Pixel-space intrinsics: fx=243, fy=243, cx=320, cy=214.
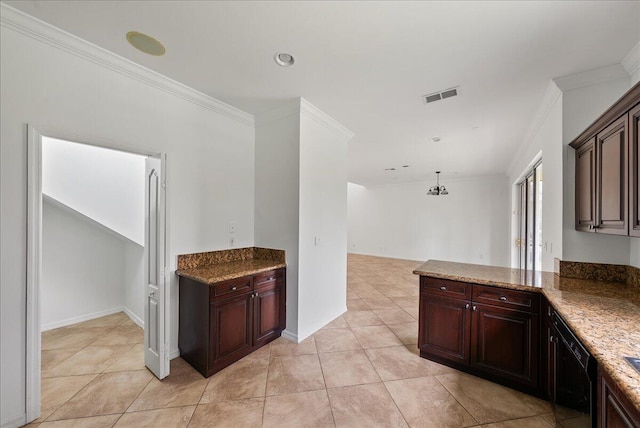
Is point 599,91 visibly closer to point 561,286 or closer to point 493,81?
point 493,81

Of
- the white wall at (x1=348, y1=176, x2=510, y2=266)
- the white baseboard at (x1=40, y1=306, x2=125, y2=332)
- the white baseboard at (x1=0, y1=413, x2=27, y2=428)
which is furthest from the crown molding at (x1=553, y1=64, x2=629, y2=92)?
the white baseboard at (x1=40, y1=306, x2=125, y2=332)

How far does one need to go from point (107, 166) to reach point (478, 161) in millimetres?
6863

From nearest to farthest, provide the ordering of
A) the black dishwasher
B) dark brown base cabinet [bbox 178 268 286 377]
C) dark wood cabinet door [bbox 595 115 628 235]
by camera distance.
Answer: the black dishwasher
dark wood cabinet door [bbox 595 115 628 235]
dark brown base cabinet [bbox 178 268 286 377]

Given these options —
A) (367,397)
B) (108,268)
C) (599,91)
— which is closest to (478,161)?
(599,91)

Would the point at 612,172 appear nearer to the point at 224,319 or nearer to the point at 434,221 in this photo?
the point at 224,319

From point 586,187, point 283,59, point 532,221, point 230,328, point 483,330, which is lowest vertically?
point 230,328

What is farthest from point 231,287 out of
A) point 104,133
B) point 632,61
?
point 632,61

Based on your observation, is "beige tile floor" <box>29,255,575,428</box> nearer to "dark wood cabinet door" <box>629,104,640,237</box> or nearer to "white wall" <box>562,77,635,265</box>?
"dark wood cabinet door" <box>629,104,640,237</box>

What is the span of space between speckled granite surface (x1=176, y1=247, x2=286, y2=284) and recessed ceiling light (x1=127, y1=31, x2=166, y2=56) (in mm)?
1889

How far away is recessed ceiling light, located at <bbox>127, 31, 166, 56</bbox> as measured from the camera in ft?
6.03

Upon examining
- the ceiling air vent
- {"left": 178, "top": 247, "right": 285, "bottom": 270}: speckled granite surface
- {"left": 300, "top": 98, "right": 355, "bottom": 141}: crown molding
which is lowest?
{"left": 178, "top": 247, "right": 285, "bottom": 270}: speckled granite surface

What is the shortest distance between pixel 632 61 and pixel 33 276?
487 cm

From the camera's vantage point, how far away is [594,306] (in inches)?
62.0

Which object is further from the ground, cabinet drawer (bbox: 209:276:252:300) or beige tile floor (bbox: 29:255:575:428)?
cabinet drawer (bbox: 209:276:252:300)
